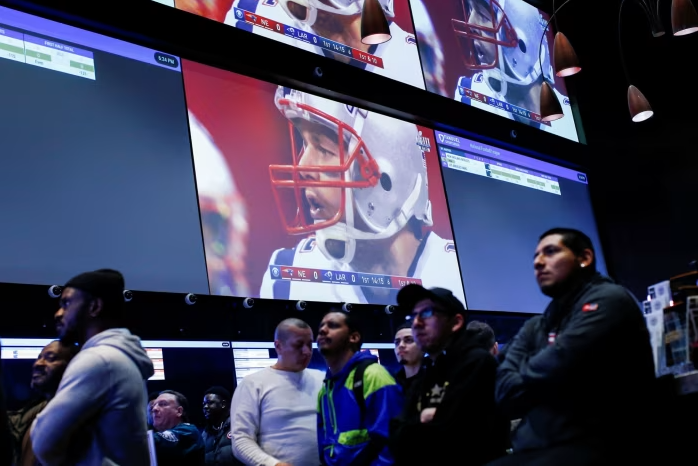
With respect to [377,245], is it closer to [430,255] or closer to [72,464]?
[430,255]

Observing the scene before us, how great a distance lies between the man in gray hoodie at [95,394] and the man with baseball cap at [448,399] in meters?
1.00

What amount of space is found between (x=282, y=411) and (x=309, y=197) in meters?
2.58

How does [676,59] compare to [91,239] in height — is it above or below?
above

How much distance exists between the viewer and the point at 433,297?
3.45 metres

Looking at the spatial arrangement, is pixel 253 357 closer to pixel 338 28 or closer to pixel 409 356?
pixel 409 356

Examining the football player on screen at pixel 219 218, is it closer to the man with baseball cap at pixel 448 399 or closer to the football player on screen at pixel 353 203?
the football player on screen at pixel 353 203

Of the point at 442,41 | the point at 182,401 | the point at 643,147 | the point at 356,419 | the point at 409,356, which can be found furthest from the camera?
the point at 643,147

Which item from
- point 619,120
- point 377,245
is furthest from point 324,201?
point 619,120

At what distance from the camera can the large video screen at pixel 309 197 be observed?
226 inches

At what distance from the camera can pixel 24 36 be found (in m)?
5.11

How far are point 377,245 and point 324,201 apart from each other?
584mm

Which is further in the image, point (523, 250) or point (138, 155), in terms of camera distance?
point (523, 250)

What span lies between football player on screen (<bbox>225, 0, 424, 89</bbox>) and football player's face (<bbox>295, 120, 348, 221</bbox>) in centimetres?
77

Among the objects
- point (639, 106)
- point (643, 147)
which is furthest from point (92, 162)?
point (643, 147)
